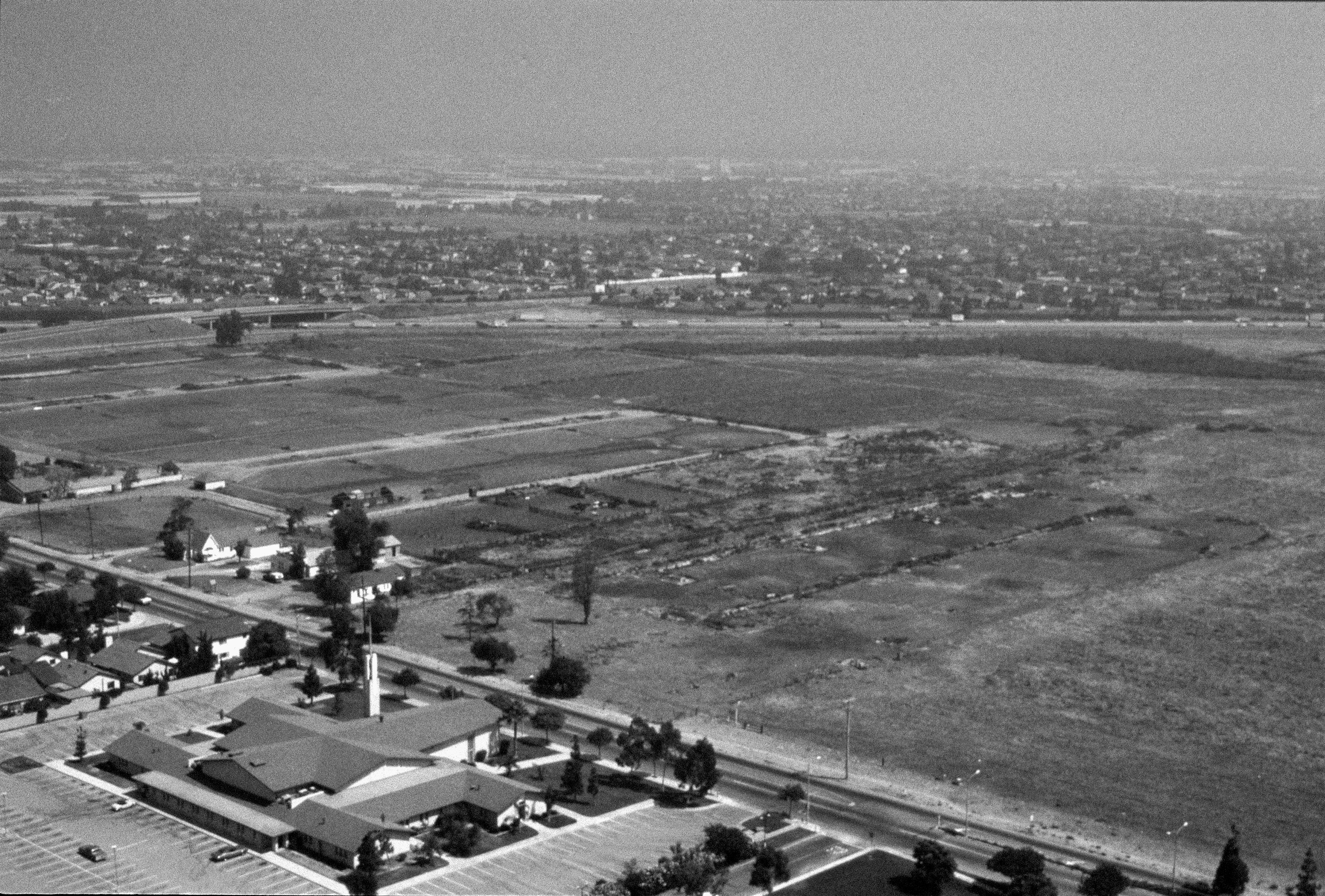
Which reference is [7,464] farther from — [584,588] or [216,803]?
[216,803]

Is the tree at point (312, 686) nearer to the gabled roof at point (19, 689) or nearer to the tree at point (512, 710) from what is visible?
the tree at point (512, 710)

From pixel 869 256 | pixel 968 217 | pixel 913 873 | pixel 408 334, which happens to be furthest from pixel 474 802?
pixel 968 217

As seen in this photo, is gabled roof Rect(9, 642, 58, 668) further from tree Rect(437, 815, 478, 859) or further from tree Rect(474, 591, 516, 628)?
tree Rect(437, 815, 478, 859)

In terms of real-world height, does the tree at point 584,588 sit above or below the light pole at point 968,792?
above

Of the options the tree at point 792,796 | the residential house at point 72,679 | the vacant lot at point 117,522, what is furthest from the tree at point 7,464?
the tree at point 792,796

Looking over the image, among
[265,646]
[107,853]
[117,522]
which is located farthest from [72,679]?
[117,522]

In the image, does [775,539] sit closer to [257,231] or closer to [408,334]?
[408,334]

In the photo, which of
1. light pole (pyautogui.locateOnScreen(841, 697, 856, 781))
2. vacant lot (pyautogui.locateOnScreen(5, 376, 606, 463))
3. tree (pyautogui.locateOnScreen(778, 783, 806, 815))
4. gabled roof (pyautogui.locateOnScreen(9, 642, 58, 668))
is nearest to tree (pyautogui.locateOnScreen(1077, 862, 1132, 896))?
tree (pyautogui.locateOnScreen(778, 783, 806, 815))
